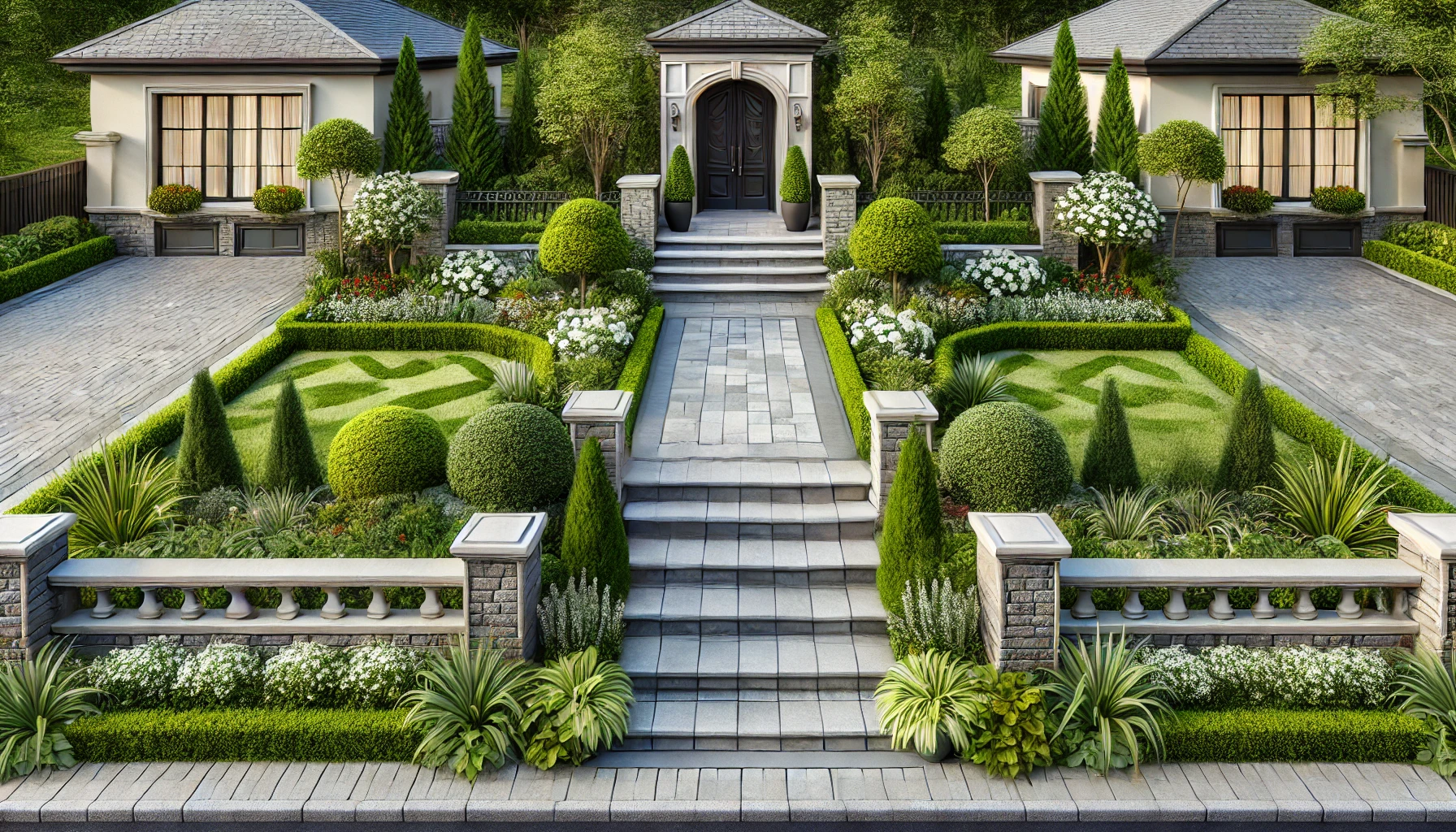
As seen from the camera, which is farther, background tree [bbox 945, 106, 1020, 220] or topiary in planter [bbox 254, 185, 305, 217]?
background tree [bbox 945, 106, 1020, 220]

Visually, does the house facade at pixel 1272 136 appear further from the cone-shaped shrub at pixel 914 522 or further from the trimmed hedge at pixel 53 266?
the trimmed hedge at pixel 53 266

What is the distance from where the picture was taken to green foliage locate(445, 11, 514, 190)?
24.6 m

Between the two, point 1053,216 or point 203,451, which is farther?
point 1053,216

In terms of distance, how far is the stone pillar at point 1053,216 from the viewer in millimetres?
21547

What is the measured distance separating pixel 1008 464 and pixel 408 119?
15.4 metres

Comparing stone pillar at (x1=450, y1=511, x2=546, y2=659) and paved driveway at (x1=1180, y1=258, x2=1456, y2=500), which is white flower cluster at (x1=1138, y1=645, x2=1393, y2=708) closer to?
paved driveway at (x1=1180, y1=258, x2=1456, y2=500)

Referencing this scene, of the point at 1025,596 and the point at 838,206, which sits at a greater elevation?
the point at 838,206

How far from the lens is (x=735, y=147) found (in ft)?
83.1

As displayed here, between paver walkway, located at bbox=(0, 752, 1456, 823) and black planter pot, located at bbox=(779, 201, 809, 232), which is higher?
black planter pot, located at bbox=(779, 201, 809, 232)

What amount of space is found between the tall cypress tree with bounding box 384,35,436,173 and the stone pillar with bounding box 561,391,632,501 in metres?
12.9

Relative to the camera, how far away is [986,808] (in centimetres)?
827

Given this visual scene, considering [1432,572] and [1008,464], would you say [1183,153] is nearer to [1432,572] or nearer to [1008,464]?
[1008,464]

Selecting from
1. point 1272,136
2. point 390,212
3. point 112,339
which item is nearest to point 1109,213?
point 1272,136

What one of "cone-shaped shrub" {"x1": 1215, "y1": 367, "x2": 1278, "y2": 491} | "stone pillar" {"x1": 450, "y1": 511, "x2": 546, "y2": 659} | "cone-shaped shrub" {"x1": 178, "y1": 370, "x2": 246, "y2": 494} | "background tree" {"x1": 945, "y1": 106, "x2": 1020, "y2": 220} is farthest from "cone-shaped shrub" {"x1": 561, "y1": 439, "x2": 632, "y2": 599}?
"background tree" {"x1": 945, "y1": 106, "x2": 1020, "y2": 220}
